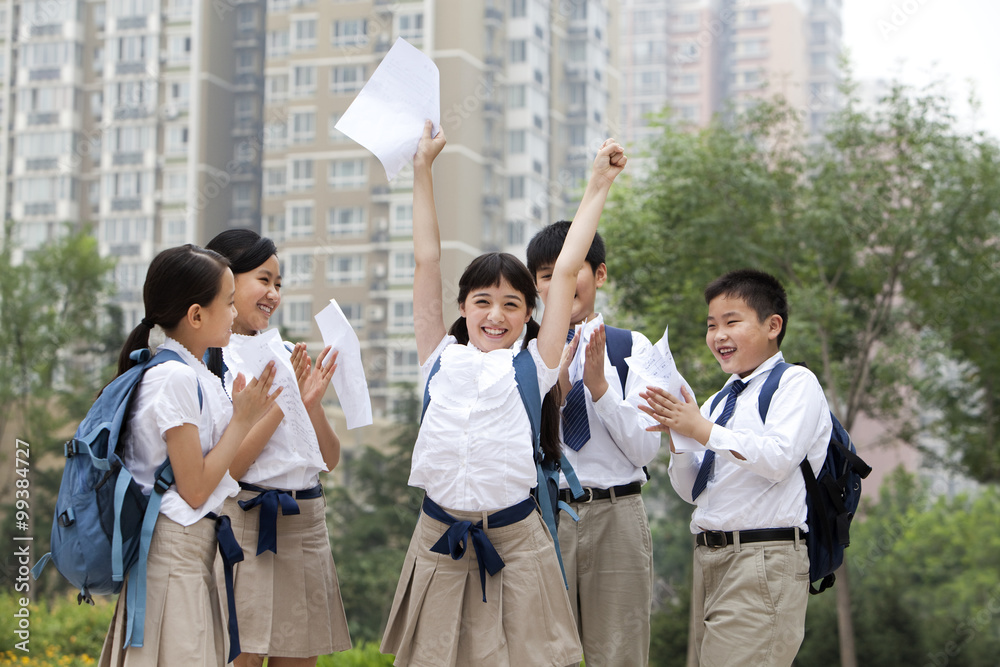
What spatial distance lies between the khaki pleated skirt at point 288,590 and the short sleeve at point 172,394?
595 mm

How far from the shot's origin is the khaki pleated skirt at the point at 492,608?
222 cm

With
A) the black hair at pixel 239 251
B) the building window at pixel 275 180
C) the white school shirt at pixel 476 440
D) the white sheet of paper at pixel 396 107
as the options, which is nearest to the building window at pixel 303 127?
the building window at pixel 275 180

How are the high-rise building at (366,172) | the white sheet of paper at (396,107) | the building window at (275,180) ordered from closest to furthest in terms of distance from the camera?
the white sheet of paper at (396,107) < the high-rise building at (366,172) < the building window at (275,180)

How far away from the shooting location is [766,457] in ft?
7.86

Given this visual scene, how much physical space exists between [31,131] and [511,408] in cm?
1864

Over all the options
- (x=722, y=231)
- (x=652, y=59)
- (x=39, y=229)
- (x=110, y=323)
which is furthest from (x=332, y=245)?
(x=652, y=59)

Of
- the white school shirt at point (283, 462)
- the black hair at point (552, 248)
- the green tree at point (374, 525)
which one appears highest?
the black hair at point (552, 248)

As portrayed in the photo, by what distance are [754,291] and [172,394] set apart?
5.21ft

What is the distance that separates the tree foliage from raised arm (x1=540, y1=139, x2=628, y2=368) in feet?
22.4

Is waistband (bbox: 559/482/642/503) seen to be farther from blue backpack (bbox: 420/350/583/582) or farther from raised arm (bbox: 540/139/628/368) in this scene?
raised arm (bbox: 540/139/628/368)

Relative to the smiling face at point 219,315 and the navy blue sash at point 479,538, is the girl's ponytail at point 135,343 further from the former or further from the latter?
the navy blue sash at point 479,538

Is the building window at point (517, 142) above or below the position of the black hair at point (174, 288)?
above

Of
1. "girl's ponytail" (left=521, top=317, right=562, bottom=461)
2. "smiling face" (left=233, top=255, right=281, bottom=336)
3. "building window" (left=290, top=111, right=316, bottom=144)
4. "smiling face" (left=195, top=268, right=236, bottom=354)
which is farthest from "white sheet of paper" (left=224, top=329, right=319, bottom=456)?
"building window" (left=290, top=111, right=316, bottom=144)

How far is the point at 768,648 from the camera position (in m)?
2.45
